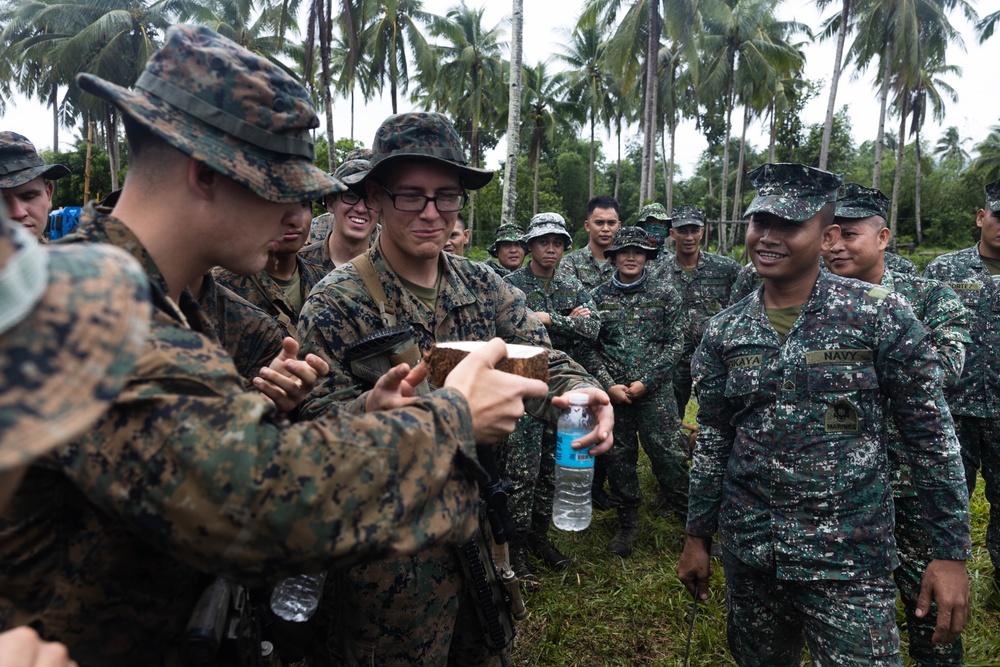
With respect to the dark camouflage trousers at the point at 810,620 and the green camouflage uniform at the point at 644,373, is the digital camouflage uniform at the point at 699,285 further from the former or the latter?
the dark camouflage trousers at the point at 810,620

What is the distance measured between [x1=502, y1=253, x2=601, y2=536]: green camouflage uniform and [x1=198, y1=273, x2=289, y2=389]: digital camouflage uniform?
227cm

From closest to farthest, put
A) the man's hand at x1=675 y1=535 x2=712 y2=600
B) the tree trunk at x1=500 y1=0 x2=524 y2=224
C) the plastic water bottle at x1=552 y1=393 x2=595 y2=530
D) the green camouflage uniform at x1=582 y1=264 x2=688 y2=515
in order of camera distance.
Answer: the plastic water bottle at x1=552 y1=393 x2=595 y2=530 < the man's hand at x1=675 y1=535 x2=712 y2=600 < the green camouflage uniform at x1=582 y1=264 x2=688 y2=515 < the tree trunk at x1=500 y1=0 x2=524 y2=224

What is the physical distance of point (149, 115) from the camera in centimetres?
136

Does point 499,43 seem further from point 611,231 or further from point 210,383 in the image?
point 210,383

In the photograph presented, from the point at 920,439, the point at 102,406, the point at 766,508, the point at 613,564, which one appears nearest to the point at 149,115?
the point at 102,406

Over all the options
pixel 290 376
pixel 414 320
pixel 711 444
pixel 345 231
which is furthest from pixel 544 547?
pixel 290 376

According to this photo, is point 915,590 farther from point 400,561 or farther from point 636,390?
point 400,561

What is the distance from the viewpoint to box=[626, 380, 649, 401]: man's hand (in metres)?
5.51

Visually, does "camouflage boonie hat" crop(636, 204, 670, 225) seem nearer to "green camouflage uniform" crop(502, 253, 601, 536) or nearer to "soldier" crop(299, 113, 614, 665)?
"green camouflage uniform" crop(502, 253, 601, 536)

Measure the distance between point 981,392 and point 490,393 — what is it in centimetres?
437

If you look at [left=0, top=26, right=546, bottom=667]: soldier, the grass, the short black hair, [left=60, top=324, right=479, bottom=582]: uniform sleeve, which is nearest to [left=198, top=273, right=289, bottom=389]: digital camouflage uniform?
[left=0, top=26, right=546, bottom=667]: soldier

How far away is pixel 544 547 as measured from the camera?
16.8 ft

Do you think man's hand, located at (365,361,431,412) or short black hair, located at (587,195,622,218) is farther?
short black hair, located at (587,195,622,218)

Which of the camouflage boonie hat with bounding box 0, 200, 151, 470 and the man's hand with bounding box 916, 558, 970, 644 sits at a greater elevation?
the camouflage boonie hat with bounding box 0, 200, 151, 470
